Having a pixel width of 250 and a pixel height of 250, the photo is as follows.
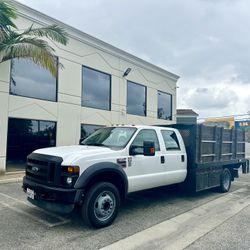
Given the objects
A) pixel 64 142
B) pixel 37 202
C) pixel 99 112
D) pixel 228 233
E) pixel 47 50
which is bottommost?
pixel 228 233

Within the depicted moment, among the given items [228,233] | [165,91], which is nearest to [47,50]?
[228,233]

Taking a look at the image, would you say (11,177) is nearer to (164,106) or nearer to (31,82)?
(31,82)

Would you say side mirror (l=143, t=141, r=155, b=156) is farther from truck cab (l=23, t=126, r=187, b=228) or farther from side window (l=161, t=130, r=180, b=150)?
side window (l=161, t=130, r=180, b=150)

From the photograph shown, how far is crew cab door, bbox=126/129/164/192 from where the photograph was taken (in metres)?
5.24

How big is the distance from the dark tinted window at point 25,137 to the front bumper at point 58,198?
680cm

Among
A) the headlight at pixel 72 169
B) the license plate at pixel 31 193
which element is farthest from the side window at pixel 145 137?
the license plate at pixel 31 193

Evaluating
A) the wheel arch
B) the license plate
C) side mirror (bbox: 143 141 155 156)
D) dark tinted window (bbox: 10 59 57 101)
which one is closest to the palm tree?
dark tinted window (bbox: 10 59 57 101)

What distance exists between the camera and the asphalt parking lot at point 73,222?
155 inches

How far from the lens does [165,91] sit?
19547 millimetres

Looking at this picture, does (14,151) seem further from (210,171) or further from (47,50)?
(210,171)

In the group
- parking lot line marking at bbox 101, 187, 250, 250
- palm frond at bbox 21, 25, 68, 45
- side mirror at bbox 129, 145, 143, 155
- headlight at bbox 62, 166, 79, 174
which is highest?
palm frond at bbox 21, 25, 68, 45

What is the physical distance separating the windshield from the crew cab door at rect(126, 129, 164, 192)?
200 millimetres

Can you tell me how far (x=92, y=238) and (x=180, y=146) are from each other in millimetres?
3514

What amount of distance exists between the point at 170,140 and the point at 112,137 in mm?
1671
